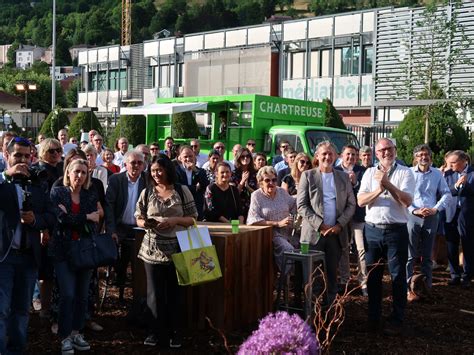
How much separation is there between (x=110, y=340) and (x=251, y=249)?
1.70 metres

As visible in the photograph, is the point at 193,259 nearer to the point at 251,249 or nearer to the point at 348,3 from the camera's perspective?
the point at 251,249

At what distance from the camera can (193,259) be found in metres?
6.29

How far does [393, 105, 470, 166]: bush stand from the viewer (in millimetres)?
20906

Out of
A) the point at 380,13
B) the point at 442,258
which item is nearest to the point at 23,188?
the point at 442,258

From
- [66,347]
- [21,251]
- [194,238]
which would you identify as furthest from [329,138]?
[21,251]

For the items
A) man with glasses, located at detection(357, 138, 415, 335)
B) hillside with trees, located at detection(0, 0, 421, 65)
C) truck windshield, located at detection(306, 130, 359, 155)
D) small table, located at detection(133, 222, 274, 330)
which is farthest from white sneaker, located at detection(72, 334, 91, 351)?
hillside with trees, located at detection(0, 0, 421, 65)

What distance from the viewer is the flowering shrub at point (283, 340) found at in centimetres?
292

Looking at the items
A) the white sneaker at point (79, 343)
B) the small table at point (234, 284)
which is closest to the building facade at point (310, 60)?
the small table at point (234, 284)

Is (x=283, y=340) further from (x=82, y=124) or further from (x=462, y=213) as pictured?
(x=82, y=124)

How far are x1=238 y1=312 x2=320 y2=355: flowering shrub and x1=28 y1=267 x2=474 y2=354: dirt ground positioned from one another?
136 inches

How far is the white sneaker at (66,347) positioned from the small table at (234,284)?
4.07 ft

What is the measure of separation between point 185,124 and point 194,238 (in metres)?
12.0

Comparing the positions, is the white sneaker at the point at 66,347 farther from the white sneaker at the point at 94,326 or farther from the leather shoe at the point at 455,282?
the leather shoe at the point at 455,282

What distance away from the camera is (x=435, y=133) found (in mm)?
21047
